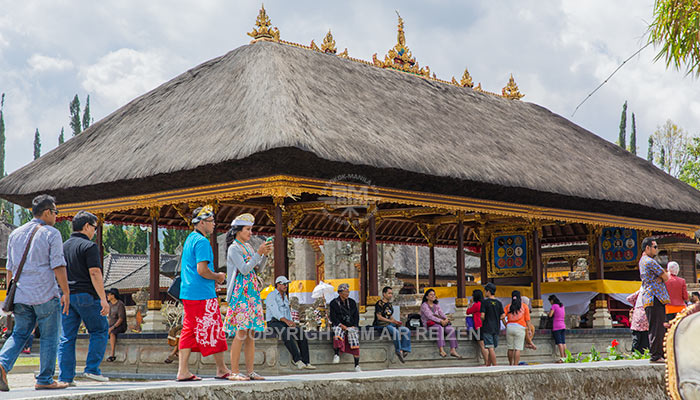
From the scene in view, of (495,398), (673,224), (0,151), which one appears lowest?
(495,398)

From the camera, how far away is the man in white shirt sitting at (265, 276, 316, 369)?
39.0ft

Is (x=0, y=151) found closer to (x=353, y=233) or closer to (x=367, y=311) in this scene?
(x=353, y=233)

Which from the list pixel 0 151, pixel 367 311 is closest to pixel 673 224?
pixel 367 311

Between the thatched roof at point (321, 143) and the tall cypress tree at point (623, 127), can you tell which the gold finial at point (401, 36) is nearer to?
the thatched roof at point (321, 143)

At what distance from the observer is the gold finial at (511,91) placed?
2292 centimetres

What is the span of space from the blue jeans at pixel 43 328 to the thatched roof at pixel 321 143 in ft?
18.6

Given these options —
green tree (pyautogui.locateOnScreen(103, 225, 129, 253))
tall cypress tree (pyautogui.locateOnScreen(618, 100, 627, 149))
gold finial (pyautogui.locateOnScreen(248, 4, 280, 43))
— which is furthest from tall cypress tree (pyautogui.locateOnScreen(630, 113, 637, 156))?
gold finial (pyautogui.locateOnScreen(248, 4, 280, 43))

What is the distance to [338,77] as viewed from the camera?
16984mm

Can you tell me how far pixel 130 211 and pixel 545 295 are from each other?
10476mm

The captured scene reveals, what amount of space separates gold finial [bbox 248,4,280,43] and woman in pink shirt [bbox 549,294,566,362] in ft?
25.4

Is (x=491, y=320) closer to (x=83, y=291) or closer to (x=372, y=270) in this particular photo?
(x=372, y=270)

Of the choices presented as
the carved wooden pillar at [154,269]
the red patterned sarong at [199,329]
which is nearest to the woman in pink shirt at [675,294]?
the red patterned sarong at [199,329]

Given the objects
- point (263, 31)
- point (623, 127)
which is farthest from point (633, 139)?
point (263, 31)

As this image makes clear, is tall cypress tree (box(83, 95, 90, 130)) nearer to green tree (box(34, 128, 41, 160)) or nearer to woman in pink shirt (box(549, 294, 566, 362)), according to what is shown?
green tree (box(34, 128, 41, 160))
